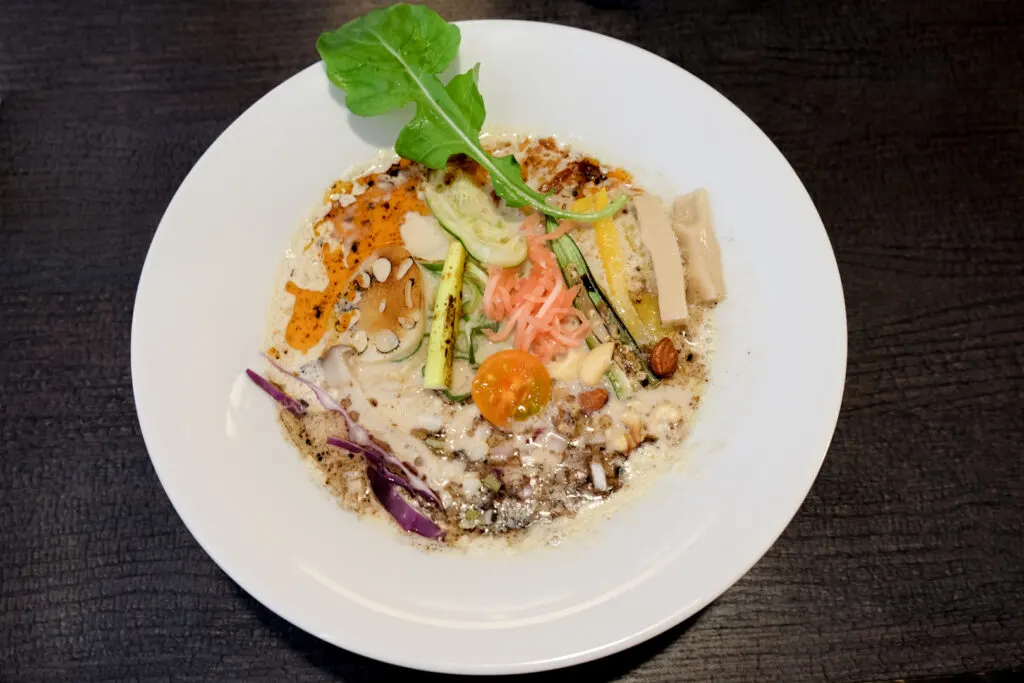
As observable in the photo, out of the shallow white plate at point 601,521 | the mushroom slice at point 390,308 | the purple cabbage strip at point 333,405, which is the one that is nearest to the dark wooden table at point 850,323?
the shallow white plate at point 601,521

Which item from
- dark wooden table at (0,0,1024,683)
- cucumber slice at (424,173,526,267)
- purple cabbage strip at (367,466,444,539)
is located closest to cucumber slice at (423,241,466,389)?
cucumber slice at (424,173,526,267)

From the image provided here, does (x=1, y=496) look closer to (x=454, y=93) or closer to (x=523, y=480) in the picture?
(x=523, y=480)

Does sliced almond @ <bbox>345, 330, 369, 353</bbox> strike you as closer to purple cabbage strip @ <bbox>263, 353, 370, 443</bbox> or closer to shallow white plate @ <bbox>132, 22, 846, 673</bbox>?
purple cabbage strip @ <bbox>263, 353, 370, 443</bbox>

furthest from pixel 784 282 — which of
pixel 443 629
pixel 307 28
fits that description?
pixel 307 28

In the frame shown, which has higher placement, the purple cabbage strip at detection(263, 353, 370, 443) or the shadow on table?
the purple cabbage strip at detection(263, 353, 370, 443)

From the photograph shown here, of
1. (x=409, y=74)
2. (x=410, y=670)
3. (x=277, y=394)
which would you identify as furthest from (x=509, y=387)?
(x=409, y=74)

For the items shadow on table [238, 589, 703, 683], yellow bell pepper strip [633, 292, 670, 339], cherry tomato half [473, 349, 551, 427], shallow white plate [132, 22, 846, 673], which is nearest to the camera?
shallow white plate [132, 22, 846, 673]

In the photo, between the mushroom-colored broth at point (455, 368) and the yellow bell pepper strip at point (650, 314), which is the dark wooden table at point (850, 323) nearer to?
the mushroom-colored broth at point (455, 368)
